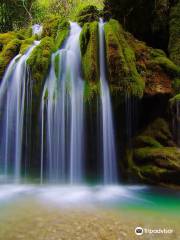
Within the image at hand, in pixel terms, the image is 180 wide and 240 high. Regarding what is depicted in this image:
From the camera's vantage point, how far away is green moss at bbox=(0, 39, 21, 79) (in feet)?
31.4

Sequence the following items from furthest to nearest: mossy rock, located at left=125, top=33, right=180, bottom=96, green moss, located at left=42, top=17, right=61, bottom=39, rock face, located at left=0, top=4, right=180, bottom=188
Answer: green moss, located at left=42, top=17, right=61, bottom=39, mossy rock, located at left=125, top=33, right=180, bottom=96, rock face, located at left=0, top=4, right=180, bottom=188

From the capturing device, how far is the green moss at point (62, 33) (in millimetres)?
10286

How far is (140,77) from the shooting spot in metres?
8.66

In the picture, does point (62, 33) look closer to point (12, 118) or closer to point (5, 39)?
point (5, 39)

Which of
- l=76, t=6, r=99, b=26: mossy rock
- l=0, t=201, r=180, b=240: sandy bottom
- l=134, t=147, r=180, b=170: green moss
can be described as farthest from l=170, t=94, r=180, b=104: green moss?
l=76, t=6, r=99, b=26: mossy rock

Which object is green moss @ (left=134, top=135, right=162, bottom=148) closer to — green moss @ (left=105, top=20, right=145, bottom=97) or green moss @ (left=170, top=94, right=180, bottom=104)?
green moss @ (left=170, top=94, right=180, bottom=104)

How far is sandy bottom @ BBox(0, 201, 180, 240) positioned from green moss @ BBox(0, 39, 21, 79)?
543cm

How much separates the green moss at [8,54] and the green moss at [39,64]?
1031mm

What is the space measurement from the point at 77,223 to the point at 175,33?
8.00 m

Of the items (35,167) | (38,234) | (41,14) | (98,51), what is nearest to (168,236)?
(38,234)

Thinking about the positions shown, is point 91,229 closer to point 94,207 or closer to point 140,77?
point 94,207

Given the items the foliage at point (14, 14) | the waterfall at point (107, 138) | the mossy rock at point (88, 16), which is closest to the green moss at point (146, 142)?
the waterfall at point (107, 138)

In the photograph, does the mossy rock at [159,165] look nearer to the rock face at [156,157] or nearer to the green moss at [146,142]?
the rock face at [156,157]

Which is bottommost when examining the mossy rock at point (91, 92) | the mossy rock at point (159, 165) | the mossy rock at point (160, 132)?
the mossy rock at point (159, 165)
